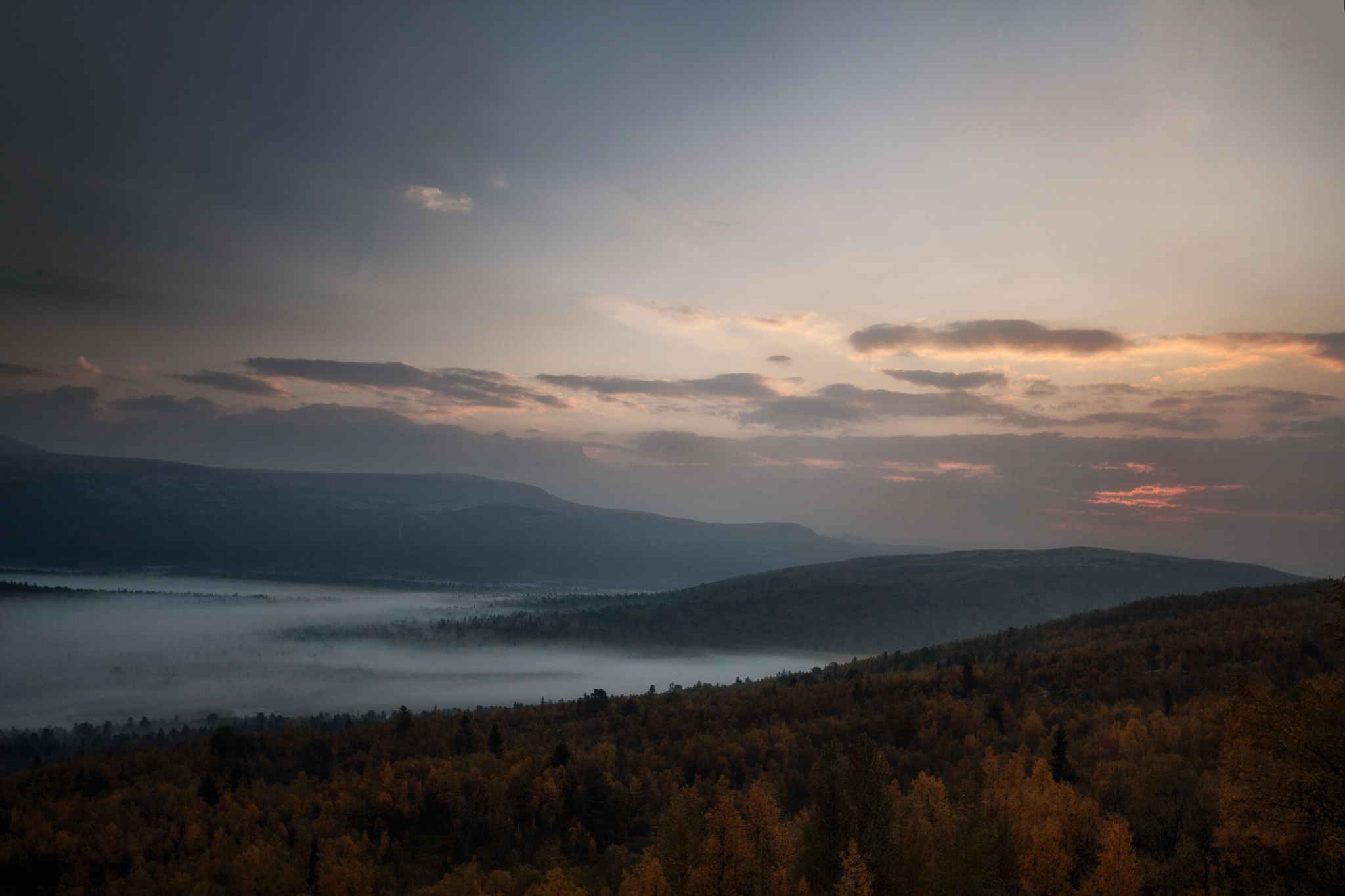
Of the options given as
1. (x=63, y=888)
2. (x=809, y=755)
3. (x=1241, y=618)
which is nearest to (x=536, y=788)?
(x=809, y=755)

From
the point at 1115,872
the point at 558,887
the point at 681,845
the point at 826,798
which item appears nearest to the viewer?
the point at 1115,872

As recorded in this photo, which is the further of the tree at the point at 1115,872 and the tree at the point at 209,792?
the tree at the point at 209,792

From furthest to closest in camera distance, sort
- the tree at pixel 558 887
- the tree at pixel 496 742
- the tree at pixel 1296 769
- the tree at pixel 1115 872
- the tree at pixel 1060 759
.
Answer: the tree at pixel 496 742 → the tree at pixel 1060 759 → the tree at pixel 558 887 → the tree at pixel 1115 872 → the tree at pixel 1296 769

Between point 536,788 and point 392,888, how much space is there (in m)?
30.5

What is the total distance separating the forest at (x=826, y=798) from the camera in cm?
3716

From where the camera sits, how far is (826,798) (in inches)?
2274

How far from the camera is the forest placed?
37156 mm

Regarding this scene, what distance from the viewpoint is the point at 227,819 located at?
126562mm

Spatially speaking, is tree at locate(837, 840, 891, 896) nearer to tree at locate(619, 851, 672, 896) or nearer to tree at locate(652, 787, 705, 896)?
tree at locate(652, 787, 705, 896)

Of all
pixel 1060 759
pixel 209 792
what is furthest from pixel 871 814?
pixel 209 792

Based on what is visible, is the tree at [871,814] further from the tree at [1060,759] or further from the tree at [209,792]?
the tree at [209,792]

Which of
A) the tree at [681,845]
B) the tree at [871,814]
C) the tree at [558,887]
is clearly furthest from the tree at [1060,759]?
the tree at [558,887]

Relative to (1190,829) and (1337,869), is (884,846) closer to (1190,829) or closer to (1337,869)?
(1190,829)

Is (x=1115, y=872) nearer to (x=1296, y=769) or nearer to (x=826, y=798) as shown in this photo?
(x=826, y=798)
